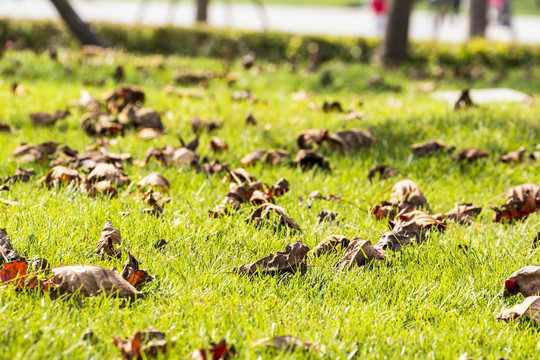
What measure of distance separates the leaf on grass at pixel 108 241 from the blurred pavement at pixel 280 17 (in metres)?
17.4

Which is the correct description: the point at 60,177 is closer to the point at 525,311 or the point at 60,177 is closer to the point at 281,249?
the point at 281,249

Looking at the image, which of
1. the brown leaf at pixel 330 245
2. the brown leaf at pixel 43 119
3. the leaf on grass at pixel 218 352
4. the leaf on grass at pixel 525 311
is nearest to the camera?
the leaf on grass at pixel 218 352

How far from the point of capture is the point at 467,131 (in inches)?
197

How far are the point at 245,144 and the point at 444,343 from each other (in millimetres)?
2662

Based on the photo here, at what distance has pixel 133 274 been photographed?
7.73 ft

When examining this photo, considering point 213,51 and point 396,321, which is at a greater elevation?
point 213,51

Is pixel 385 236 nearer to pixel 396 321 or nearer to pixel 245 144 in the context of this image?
pixel 396 321

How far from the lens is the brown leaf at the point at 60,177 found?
3381mm

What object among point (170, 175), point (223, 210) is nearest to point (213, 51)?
point (170, 175)

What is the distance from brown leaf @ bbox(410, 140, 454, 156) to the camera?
4.50 meters

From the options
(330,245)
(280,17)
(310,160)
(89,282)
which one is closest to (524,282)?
(330,245)

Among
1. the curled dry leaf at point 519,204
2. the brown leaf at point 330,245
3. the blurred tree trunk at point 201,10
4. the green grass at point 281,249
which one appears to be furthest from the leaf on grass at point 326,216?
the blurred tree trunk at point 201,10

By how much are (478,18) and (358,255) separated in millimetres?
12548

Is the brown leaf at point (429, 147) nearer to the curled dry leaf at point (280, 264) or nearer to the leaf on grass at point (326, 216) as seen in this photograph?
the leaf on grass at point (326, 216)
